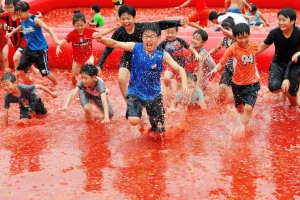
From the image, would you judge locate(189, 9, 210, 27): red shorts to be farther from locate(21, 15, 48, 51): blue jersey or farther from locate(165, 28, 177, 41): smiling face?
locate(21, 15, 48, 51): blue jersey

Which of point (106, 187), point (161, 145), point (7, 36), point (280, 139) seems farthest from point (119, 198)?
point (7, 36)

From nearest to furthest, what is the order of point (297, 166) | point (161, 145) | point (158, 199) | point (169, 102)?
1. point (158, 199)
2. point (297, 166)
3. point (161, 145)
4. point (169, 102)

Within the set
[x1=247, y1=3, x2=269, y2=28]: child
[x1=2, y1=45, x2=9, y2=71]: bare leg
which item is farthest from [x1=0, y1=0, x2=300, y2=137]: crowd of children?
[x1=247, y1=3, x2=269, y2=28]: child

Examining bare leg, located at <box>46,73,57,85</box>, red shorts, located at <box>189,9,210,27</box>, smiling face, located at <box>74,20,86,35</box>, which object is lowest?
bare leg, located at <box>46,73,57,85</box>

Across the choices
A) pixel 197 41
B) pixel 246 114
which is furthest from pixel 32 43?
pixel 246 114

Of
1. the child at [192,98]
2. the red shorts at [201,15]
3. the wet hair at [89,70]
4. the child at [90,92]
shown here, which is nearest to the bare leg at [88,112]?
the child at [90,92]

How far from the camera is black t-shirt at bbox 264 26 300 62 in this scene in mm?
7086

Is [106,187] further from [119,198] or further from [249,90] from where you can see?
[249,90]

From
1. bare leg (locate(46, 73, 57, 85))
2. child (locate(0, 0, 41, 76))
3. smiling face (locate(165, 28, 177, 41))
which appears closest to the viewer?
smiling face (locate(165, 28, 177, 41))

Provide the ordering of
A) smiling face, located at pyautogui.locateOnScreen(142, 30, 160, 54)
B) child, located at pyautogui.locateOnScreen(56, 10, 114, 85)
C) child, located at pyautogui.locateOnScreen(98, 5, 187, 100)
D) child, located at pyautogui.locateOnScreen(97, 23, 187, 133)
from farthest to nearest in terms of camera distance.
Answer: child, located at pyautogui.locateOnScreen(56, 10, 114, 85) < child, located at pyautogui.locateOnScreen(98, 5, 187, 100) < child, located at pyautogui.locateOnScreen(97, 23, 187, 133) < smiling face, located at pyautogui.locateOnScreen(142, 30, 160, 54)

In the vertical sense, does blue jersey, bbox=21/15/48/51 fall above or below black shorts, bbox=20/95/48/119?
above

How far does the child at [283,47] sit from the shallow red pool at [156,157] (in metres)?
0.39

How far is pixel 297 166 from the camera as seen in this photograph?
5.70 meters

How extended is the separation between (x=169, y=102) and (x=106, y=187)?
9.13 ft
